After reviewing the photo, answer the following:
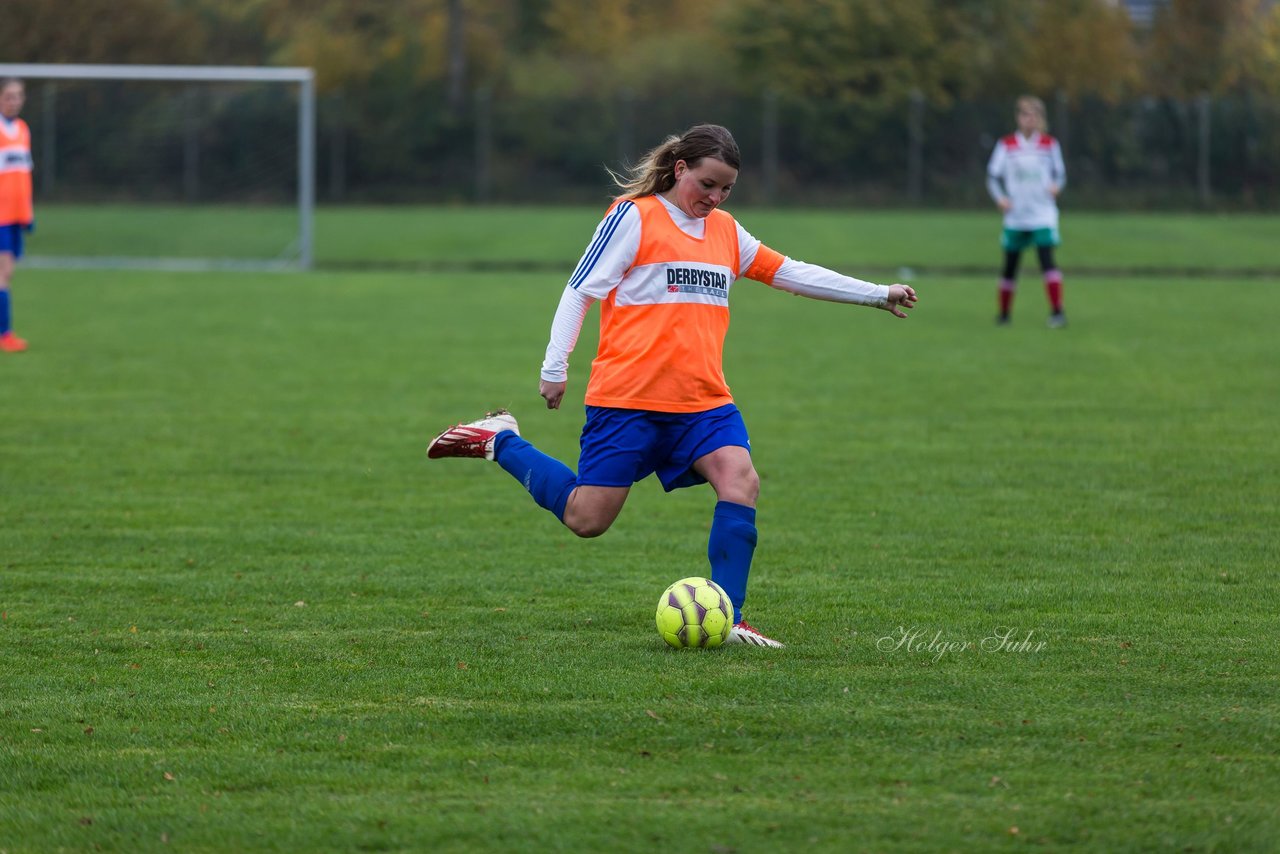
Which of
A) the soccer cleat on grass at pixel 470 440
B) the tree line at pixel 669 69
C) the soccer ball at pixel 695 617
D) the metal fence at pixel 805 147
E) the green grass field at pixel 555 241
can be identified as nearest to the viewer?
the soccer ball at pixel 695 617

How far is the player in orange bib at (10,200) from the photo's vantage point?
564 inches

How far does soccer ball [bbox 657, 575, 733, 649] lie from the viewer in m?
5.34

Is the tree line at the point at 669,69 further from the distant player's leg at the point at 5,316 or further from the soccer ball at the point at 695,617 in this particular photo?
the soccer ball at the point at 695,617

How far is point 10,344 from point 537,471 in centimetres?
1009

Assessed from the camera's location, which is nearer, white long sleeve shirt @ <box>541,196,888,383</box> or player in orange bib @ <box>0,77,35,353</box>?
white long sleeve shirt @ <box>541,196,888,383</box>

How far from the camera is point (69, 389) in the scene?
12070 millimetres

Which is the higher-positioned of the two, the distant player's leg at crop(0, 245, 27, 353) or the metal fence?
the metal fence

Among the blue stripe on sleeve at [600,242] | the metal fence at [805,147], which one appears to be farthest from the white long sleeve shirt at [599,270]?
the metal fence at [805,147]

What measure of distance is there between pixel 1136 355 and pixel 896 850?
1131 centimetres

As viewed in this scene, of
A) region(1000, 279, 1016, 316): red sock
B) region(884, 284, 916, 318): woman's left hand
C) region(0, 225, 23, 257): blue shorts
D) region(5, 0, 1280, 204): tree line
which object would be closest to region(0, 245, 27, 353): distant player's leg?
region(0, 225, 23, 257): blue shorts

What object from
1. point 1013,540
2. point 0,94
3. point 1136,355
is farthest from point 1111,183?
point 1013,540

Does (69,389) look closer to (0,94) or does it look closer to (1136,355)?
(0,94)

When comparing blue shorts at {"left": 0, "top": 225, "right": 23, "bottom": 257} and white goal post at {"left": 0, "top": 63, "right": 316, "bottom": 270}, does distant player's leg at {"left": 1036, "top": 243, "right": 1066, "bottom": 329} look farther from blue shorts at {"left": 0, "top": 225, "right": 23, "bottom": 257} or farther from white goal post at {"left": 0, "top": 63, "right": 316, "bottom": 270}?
white goal post at {"left": 0, "top": 63, "right": 316, "bottom": 270}

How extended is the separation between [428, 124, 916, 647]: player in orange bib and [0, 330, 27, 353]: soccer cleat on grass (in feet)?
33.6
